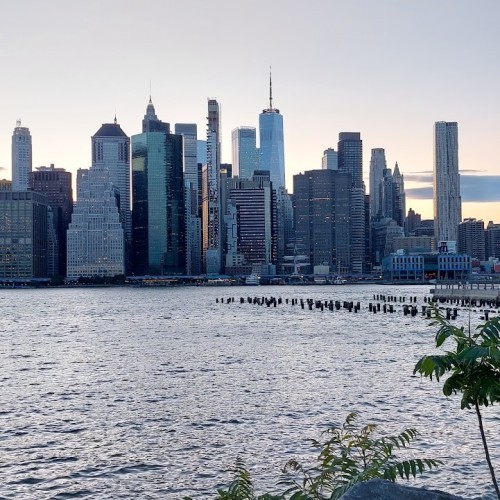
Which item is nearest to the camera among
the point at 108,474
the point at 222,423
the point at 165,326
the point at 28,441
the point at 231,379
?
the point at 108,474

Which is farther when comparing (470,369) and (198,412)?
(198,412)

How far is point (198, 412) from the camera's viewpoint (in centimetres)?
3650

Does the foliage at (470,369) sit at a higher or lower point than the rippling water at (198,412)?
higher

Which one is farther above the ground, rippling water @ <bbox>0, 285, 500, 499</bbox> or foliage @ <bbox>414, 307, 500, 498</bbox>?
foliage @ <bbox>414, 307, 500, 498</bbox>

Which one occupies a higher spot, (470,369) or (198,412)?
(470,369)

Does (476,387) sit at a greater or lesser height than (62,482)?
greater

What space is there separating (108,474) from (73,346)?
51413 mm

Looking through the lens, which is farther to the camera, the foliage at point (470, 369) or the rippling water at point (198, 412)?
the rippling water at point (198, 412)

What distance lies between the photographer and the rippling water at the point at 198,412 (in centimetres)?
2569

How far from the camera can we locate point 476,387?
8.76 m

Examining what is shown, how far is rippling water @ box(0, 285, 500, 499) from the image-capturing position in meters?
25.7

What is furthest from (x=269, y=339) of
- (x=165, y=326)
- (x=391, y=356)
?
(x=165, y=326)

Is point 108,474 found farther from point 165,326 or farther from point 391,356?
point 165,326

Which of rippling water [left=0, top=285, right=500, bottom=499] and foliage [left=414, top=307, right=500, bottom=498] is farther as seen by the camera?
rippling water [left=0, top=285, right=500, bottom=499]
